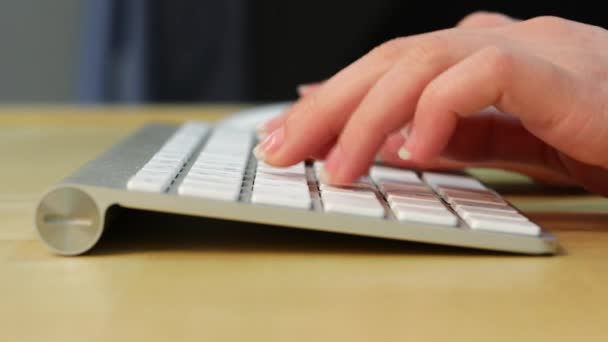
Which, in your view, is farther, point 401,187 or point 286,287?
point 401,187

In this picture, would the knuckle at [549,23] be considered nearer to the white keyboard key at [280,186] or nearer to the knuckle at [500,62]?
the knuckle at [500,62]

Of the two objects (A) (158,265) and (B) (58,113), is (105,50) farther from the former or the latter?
(A) (158,265)

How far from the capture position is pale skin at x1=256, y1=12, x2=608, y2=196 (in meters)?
0.52

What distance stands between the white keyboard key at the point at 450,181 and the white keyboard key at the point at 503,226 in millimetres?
137

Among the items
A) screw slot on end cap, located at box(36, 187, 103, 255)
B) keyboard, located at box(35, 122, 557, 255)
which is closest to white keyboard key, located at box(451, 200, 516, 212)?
keyboard, located at box(35, 122, 557, 255)

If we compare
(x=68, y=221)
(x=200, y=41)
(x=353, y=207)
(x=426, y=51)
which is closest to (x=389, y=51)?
(x=426, y=51)

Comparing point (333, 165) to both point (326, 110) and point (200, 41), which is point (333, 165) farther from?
point (200, 41)

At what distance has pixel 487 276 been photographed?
1.47 feet

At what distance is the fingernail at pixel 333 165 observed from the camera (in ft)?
1.81

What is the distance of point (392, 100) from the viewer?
1.73 ft

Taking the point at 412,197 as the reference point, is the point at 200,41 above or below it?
below

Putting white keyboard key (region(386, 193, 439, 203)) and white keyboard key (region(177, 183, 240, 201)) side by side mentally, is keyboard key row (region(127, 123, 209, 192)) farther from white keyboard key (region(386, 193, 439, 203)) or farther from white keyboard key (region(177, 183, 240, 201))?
white keyboard key (region(386, 193, 439, 203))

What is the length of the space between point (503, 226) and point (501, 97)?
85 mm

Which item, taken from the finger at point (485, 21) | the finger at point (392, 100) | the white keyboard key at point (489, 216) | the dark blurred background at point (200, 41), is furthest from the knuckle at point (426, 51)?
the dark blurred background at point (200, 41)
